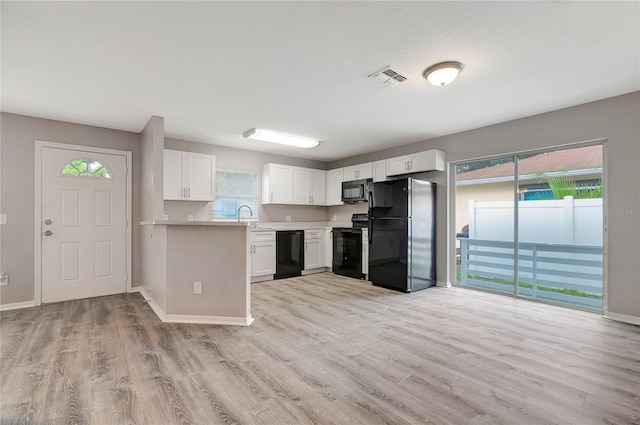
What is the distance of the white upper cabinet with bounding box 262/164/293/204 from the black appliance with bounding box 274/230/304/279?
0.70m

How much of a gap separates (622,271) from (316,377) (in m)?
3.48

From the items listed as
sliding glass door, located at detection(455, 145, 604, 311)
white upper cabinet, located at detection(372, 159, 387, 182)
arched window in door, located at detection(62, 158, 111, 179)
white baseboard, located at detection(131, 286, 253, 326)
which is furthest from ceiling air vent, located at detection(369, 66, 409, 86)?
arched window in door, located at detection(62, 158, 111, 179)

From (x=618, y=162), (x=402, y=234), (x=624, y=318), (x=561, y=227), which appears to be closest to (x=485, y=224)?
(x=561, y=227)

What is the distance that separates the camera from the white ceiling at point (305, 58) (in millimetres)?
1949

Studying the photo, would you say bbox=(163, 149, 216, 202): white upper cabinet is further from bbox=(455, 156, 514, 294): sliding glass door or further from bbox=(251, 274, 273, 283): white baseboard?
bbox=(455, 156, 514, 294): sliding glass door

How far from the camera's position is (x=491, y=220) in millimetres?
4434

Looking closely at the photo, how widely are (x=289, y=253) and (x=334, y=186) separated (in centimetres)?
180

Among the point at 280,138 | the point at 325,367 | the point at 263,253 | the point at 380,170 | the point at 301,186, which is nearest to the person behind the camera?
the point at 325,367

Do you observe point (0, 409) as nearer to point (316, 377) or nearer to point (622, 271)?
point (316, 377)

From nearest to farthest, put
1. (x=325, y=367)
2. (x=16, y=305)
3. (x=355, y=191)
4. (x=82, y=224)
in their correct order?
1. (x=325, y=367)
2. (x=16, y=305)
3. (x=82, y=224)
4. (x=355, y=191)

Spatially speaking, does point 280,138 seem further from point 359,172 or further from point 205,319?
point 205,319

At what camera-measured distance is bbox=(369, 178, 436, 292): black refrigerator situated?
454 cm

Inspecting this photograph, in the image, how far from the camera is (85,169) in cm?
420

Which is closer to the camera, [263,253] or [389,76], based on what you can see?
[389,76]
